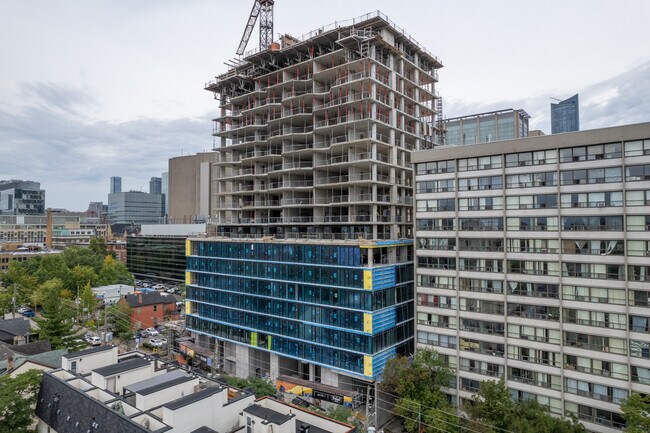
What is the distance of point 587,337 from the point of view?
4134cm

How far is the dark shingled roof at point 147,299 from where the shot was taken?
89631 mm

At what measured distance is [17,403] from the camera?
106 feet

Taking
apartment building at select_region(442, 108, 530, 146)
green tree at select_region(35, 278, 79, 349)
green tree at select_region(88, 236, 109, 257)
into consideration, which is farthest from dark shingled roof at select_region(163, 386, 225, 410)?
green tree at select_region(88, 236, 109, 257)

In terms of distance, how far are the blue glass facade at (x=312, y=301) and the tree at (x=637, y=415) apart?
1058 inches

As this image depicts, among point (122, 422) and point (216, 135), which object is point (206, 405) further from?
point (216, 135)

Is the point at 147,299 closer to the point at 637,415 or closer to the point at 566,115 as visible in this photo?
the point at 637,415

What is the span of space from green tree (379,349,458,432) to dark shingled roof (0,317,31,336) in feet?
202

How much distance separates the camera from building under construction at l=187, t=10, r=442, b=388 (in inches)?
2189

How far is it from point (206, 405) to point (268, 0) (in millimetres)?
78930

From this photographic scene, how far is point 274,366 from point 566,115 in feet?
379

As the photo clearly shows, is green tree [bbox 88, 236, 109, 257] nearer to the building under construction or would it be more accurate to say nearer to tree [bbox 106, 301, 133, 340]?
tree [bbox 106, 301, 133, 340]

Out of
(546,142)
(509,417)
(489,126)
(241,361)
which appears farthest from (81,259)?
(489,126)

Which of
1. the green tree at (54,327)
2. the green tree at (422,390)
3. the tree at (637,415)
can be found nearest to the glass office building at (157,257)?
the green tree at (54,327)

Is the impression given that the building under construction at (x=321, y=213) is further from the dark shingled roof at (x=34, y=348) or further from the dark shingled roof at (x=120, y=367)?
the dark shingled roof at (x=120, y=367)
